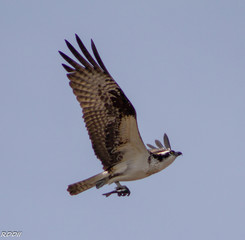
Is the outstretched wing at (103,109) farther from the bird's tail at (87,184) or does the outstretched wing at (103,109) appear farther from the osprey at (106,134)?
the bird's tail at (87,184)

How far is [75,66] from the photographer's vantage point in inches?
563

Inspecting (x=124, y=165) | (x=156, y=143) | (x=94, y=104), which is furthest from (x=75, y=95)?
(x=156, y=143)

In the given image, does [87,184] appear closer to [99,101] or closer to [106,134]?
[106,134]

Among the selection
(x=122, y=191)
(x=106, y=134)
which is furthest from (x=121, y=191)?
(x=106, y=134)

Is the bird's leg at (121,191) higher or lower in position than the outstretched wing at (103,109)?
lower

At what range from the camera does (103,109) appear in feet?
46.3

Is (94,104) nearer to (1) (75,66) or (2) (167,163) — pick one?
(1) (75,66)

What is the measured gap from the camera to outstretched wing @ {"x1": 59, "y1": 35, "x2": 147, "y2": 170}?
13898 mm

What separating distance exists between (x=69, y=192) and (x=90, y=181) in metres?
0.47

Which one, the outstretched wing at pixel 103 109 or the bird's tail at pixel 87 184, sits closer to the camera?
the outstretched wing at pixel 103 109

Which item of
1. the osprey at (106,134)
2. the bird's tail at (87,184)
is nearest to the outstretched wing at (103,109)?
A: the osprey at (106,134)

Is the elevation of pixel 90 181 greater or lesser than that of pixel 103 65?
lesser

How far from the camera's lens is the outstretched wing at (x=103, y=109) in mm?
13898

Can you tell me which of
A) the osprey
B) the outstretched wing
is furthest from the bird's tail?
the outstretched wing
